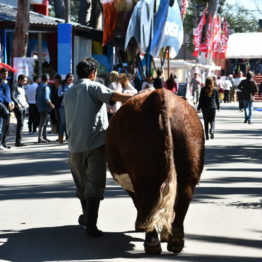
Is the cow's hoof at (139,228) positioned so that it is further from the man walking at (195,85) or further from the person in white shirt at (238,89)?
the man walking at (195,85)

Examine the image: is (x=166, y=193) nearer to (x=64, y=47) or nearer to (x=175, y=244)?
(x=175, y=244)

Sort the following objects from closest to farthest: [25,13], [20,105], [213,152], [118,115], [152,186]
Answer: [152,186], [118,115], [213,152], [20,105], [25,13]

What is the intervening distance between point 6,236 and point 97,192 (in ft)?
3.34

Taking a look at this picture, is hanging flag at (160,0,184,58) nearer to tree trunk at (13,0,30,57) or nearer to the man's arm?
tree trunk at (13,0,30,57)

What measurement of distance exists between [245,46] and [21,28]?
36139 millimetres

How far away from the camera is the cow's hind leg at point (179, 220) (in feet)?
24.4

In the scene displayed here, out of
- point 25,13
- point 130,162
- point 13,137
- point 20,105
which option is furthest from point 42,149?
point 130,162

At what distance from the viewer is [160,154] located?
7297 mm

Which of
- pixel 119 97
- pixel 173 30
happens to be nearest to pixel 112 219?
pixel 119 97

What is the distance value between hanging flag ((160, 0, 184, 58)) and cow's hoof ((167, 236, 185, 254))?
82.5 ft

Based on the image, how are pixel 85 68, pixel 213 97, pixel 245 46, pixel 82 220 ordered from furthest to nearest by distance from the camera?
pixel 245 46 < pixel 213 97 < pixel 82 220 < pixel 85 68

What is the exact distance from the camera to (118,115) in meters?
7.85

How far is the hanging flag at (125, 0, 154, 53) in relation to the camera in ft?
104

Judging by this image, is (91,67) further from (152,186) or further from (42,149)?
(42,149)
